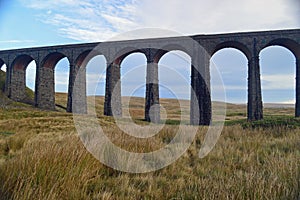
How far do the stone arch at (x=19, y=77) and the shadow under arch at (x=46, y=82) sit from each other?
3.62 metres

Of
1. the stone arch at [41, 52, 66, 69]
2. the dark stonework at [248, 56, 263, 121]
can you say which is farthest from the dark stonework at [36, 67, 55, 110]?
the dark stonework at [248, 56, 263, 121]

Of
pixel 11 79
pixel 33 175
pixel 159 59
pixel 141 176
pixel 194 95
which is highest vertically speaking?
pixel 159 59

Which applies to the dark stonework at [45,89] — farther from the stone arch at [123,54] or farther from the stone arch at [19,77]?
the stone arch at [123,54]

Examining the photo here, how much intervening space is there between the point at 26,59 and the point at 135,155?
37.7 m

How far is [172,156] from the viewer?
18.2 feet

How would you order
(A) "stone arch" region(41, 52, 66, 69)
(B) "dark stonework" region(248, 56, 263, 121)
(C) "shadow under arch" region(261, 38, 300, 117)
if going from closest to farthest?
1. (C) "shadow under arch" region(261, 38, 300, 117)
2. (B) "dark stonework" region(248, 56, 263, 121)
3. (A) "stone arch" region(41, 52, 66, 69)

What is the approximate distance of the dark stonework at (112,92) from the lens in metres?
29.9

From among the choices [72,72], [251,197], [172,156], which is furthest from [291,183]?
[72,72]

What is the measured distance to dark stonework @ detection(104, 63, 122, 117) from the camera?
1176 inches

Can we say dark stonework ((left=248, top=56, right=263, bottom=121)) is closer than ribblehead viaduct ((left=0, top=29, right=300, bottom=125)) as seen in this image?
Yes

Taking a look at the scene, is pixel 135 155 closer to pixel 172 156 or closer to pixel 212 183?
pixel 172 156

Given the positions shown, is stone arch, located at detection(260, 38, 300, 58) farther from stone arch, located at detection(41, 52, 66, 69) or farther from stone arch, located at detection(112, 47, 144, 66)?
stone arch, located at detection(41, 52, 66, 69)

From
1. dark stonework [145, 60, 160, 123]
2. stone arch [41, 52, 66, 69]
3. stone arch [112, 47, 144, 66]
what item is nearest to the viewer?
dark stonework [145, 60, 160, 123]

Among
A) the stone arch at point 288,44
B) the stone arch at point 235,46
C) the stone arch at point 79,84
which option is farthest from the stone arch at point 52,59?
the stone arch at point 288,44
